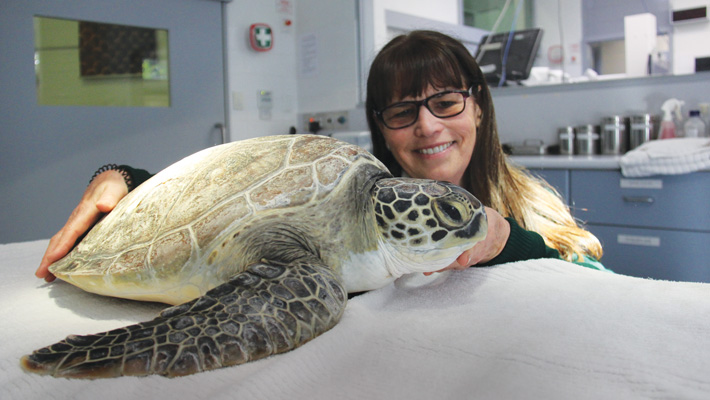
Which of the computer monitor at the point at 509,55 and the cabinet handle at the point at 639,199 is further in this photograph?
the computer monitor at the point at 509,55

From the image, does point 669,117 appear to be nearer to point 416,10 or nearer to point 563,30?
point 563,30

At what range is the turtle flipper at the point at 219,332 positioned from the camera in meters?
0.46

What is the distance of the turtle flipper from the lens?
46 centimetres

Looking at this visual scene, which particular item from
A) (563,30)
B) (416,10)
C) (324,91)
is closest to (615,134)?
(563,30)

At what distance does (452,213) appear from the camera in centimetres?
70

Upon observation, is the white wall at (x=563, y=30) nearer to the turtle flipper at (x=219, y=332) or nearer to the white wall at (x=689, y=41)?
the white wall at (x=689, y=41)

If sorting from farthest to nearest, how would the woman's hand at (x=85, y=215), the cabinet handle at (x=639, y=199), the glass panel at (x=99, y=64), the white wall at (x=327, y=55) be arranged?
the white wall at (x=327, y=55)
the glass panel at (x=99, y=64)
the cabinet handle at (x=639, y=199)
the woman's hand at (x=85, y=215)

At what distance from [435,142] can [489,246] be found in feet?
1.26

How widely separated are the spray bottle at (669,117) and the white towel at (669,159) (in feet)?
0.95

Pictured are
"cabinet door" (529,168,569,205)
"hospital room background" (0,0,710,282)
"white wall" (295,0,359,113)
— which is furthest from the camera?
"white wall" (295,0,359,113)

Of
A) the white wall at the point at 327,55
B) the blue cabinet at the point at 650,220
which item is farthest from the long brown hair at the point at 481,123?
the white wall at the point at 327,55

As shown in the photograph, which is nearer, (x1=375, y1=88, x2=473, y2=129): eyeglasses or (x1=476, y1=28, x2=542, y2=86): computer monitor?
(x1=375, y1=88, x2=473, y2=129): eyeglasses

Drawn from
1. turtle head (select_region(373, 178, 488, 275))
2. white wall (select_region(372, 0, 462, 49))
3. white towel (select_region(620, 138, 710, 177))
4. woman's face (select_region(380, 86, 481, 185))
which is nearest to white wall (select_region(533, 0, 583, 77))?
white wall (select_region(372, 0, 462, 49))

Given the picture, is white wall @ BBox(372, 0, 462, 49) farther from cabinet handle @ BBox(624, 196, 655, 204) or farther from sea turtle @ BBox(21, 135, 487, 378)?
sea turtle @ BBox(21, 135, 487, 378)
